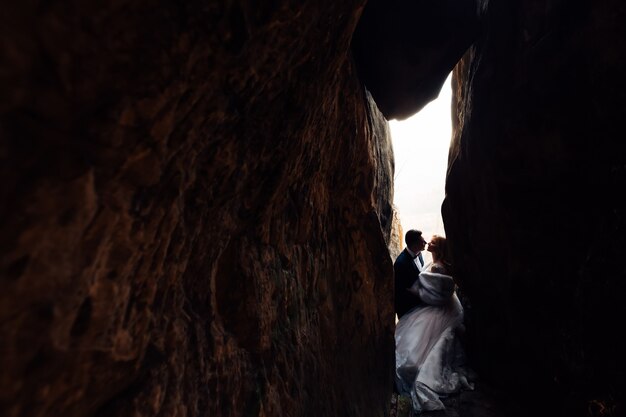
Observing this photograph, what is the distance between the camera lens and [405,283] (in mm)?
7160

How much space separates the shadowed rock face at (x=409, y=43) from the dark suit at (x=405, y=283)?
10.3 feet

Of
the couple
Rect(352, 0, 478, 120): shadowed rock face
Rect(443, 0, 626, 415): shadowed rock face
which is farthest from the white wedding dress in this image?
Rect(352, 0, 478, 120): shadowed rock face

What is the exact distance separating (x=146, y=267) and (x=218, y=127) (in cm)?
69

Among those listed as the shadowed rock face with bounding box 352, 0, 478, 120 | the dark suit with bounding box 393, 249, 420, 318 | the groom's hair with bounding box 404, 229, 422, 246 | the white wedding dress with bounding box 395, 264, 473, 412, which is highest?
the shadowed rock face with bounding box 352, 0, 478, 120

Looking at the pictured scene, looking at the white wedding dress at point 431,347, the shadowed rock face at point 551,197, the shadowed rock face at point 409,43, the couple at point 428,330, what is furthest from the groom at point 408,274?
the shadowed rock face at point 409,43

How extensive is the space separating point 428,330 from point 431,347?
30 cm

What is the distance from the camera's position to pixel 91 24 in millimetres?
1067

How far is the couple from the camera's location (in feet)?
17.7

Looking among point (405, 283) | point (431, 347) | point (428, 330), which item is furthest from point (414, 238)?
point (431, 347)

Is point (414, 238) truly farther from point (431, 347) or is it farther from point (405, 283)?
point (431, 347)

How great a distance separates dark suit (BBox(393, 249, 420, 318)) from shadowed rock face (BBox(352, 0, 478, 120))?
3.15 metres

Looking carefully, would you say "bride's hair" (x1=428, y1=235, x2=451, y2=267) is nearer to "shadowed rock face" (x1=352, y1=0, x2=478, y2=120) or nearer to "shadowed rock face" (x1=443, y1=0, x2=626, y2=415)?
"shadowed rock face" (x1=443, y1=0, x2=626, y2=415)

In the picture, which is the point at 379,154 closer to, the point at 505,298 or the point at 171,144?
the point at 505,298

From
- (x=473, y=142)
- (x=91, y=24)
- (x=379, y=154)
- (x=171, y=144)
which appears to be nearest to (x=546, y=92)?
(x=473, y=142)
